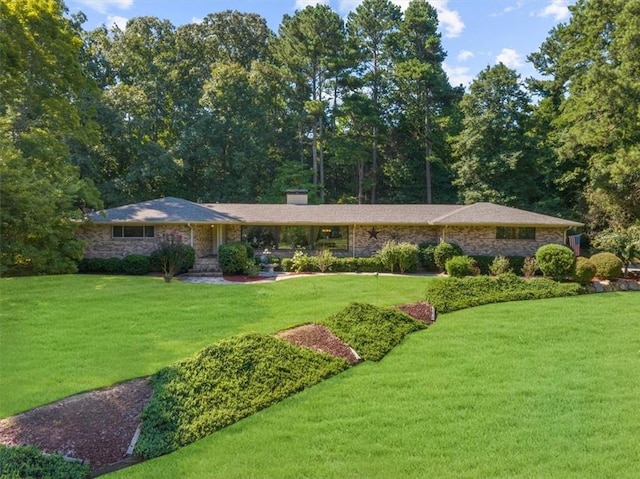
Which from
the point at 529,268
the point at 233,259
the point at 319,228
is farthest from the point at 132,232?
the point at 529,268

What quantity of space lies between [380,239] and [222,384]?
1609 cm

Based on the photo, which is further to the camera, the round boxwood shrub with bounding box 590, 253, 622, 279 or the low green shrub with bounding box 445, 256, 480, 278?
the low green shrub with bounding box 445, 256, 480, 278

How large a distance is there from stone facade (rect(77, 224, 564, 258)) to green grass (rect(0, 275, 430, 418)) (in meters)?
4.77

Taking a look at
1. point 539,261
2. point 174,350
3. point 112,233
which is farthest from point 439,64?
point 174,350

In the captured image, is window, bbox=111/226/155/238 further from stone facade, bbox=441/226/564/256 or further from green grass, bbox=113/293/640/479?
green grass, bbox=113/293/640/479

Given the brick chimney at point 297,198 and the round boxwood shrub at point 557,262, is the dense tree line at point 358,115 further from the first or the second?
the round boxwood shrub at point 557,262

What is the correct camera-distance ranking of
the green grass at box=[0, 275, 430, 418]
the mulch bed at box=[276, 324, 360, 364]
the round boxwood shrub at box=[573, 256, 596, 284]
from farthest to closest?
the round boxwood shrub at box=[573, 256, 596, 284] < the mulch bed at box=[276, 324, 360, 364] < the green grass at box=[0, 275, 430, 418]

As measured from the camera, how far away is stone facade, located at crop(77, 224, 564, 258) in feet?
68.0

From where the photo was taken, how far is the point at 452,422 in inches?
229

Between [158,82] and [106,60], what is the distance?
4467 millimetres

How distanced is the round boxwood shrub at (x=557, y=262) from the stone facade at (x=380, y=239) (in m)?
3.97

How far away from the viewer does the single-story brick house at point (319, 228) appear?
68.0 ft

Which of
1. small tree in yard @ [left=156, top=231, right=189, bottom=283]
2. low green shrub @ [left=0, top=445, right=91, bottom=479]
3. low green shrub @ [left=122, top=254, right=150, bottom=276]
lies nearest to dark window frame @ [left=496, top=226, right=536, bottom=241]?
small tree in yard @ [left=156, top=231, right=189, bottom=283]

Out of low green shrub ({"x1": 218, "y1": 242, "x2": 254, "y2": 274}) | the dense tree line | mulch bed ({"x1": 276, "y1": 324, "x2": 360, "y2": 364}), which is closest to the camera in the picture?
mulch bed ({"x1": 276, "y1": 324, "x2": 360, "y2": 364})
